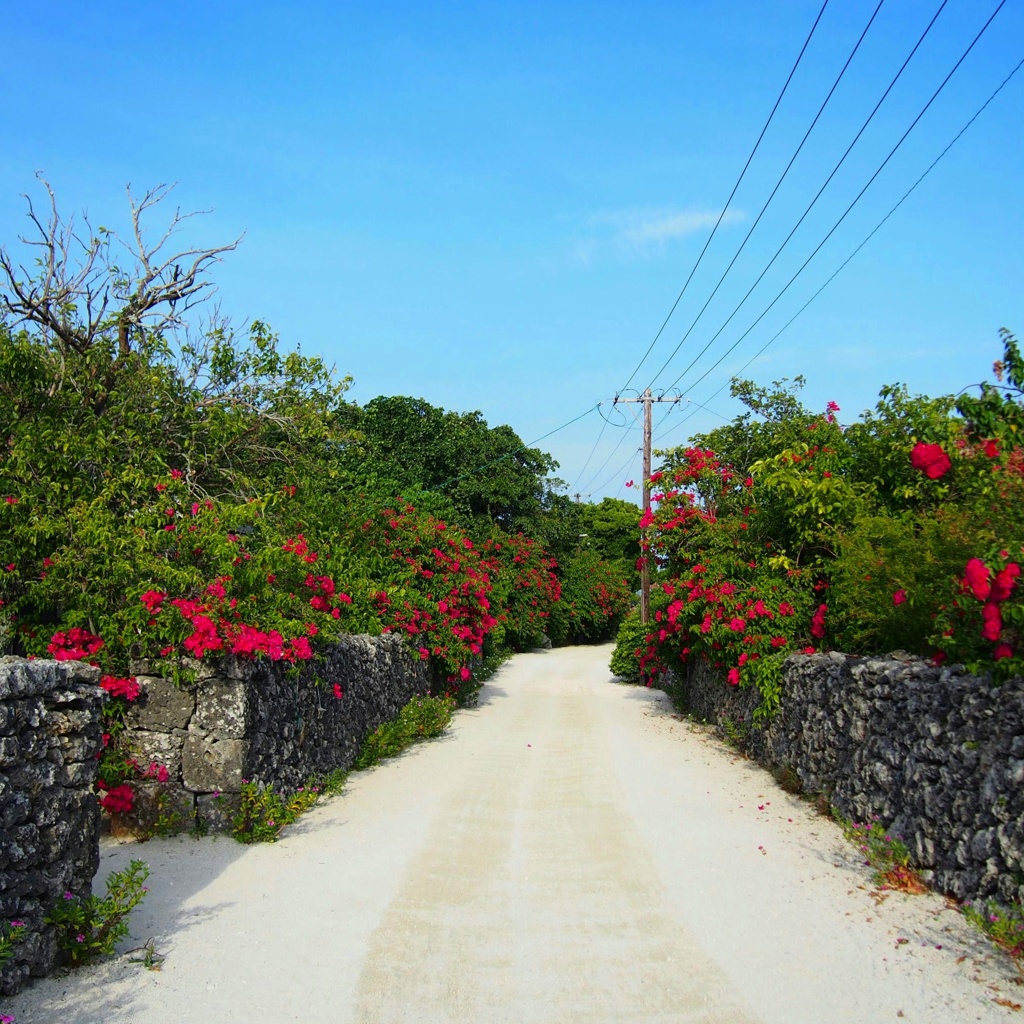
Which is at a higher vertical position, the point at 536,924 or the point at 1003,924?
the point at 1003,924

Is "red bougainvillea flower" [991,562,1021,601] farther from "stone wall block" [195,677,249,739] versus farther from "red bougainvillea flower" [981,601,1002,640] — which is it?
"stone wall block" [195,677,249,739]

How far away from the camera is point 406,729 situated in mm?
11766

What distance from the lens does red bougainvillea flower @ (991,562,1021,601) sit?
511cm

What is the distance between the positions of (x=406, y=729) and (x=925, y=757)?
7254 mm

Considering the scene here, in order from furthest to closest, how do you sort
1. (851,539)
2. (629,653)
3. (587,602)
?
(587,602) < (629,653) < (851,539)

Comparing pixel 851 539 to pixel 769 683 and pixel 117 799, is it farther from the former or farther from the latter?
pixel 117 799

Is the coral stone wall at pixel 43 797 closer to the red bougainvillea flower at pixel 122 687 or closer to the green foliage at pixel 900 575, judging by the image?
the red bougainvillea flower at pixel 122 687

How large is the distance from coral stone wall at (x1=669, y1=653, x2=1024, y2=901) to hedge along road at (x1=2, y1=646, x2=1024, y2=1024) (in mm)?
350

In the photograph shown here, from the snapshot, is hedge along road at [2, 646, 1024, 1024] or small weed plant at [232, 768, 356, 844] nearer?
hedge along road at [2, 646, 1024, 1024]

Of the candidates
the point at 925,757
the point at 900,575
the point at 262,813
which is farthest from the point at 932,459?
the point at 262,813

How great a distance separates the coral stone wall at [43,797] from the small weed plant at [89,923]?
6 centimetres

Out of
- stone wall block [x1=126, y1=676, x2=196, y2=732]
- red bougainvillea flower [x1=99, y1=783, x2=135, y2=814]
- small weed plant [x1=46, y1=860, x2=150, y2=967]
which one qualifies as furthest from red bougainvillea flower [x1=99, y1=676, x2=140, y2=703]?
small weed plant [x1=46, y1=860, x2=150, y2=967]

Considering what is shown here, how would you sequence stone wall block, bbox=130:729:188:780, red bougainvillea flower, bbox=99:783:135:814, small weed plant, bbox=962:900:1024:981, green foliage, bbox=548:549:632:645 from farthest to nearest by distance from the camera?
green foliage, bbox=548:549:632:645 < stone wall block, bbox=130:729:188:780 < red bougainvillea flower, bbox=99:783:135:814 < small weed plant, bbox=962:900:1024:981

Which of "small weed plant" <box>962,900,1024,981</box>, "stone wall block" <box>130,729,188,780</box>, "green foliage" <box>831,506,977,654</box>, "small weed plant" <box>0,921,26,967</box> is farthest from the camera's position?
"stone wall block" <box>130,729,188,780</box>
